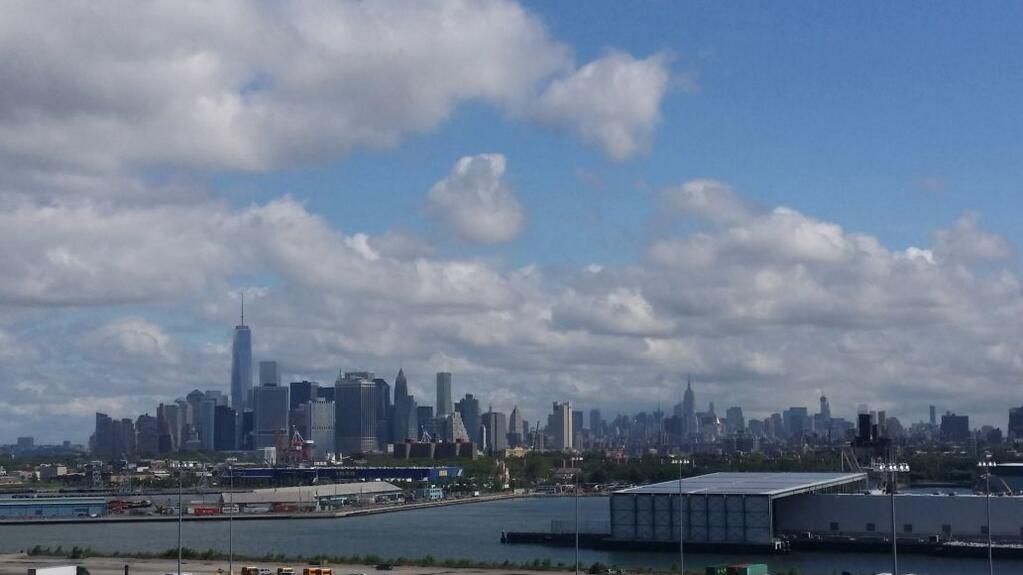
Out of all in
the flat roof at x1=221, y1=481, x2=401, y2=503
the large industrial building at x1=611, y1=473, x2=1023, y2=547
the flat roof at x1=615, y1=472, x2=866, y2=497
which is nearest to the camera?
the large industrial building at x1=611, y1=473, x2=1023, y2=547

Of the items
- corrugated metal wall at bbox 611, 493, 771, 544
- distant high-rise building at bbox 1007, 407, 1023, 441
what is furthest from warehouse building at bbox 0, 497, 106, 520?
distant high-rise building at bbox 1007, 407, 1023, 441

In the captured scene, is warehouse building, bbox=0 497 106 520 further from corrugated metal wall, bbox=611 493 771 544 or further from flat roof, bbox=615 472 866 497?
corrugated metal wall, bbox=611 493 771 544

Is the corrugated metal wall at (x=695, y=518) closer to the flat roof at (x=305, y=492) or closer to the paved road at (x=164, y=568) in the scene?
the paved road at (x=164, y=568)

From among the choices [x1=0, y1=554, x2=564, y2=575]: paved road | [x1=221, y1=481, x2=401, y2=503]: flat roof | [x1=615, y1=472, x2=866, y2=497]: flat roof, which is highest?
[x1=615, y1=472, x2=866, y2=497]: flat roof

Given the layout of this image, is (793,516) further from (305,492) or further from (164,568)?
(305,492)

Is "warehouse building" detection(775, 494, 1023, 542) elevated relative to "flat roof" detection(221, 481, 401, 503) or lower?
elevated

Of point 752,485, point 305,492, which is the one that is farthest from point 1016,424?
point 752,485

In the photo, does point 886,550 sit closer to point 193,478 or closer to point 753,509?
point 753,509
